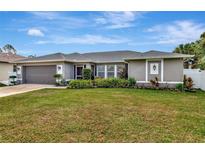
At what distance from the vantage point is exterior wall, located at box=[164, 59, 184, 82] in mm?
14141

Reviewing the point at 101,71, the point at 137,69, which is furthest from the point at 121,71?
the point at 137,69

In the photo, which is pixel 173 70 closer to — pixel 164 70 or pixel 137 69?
pixel 164 70

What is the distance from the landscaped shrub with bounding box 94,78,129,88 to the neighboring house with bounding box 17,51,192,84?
1.14m

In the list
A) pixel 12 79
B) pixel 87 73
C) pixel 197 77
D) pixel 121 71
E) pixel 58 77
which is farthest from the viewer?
pixel 12 79

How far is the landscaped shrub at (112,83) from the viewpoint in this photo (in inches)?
601

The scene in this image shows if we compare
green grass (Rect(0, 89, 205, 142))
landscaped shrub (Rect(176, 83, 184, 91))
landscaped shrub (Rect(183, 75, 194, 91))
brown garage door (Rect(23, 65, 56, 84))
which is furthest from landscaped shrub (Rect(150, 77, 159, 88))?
brown garage door (Rect(23, 65, 56, 84))

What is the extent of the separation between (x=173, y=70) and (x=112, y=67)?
659cm

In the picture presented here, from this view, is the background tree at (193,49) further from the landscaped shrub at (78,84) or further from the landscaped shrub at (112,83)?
the landscaped shrub at (78,84)

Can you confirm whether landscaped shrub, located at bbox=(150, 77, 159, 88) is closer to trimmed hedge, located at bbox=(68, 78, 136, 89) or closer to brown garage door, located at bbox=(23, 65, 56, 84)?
trimmed hedge, located at bbox=(68, 78, 136, 89)

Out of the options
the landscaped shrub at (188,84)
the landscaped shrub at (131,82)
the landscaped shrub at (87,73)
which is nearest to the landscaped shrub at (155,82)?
the landscaped shrub at (131,82)

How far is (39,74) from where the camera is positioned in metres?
20.1

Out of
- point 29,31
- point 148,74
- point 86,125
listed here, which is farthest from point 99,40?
point 86,125

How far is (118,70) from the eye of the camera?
18.7 meters
